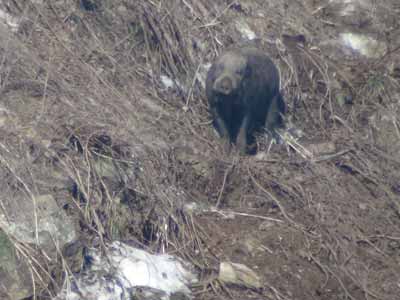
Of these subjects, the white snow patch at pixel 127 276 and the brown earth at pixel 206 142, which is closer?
the white snow patch at pixel 127 276

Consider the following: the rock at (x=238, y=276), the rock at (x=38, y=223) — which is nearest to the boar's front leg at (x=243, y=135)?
the rock at (x=238, y=276)

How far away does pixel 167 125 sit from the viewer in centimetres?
540

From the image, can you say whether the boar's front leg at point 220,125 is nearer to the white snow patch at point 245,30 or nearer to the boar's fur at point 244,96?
the boar's fur at point 244,96

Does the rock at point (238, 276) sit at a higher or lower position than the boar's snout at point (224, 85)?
lower

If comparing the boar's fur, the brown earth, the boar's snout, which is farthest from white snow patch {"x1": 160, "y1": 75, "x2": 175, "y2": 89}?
the boar's snout

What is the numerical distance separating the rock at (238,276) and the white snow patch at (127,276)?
0.21 m

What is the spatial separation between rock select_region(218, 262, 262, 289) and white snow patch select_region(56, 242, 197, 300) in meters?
0.21

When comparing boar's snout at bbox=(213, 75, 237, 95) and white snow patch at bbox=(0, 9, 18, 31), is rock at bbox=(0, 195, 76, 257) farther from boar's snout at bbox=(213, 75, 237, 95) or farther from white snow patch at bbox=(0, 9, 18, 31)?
white snow patch at bbox=(0, 9, 18, 31)

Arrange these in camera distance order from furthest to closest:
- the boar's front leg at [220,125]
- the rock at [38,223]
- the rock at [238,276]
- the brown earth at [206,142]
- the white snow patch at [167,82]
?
the white snow patch at [167,82] < the boar's front leg at [220,125] < the brown earth at [206,142] < the rock at [238,276] < the rock at [38,223]

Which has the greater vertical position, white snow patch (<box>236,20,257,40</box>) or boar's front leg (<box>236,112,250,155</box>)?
white snow patch (<box>236,20,257,40</box>)

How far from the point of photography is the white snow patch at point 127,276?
3883mm

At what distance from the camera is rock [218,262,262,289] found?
4180mm

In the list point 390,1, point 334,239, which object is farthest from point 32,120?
point 390,1

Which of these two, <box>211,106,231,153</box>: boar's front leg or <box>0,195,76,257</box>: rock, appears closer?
<box>0,195,76,257</box>: rock
